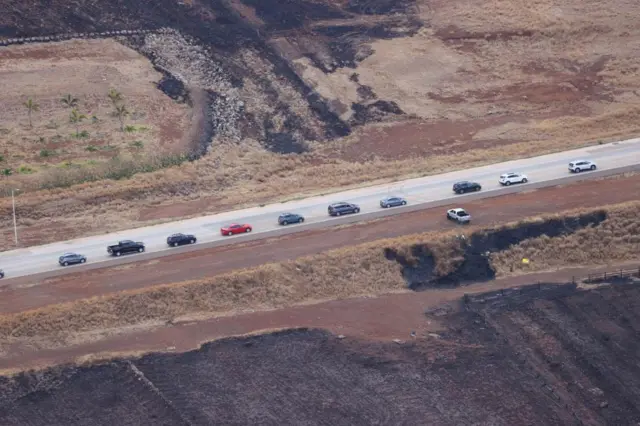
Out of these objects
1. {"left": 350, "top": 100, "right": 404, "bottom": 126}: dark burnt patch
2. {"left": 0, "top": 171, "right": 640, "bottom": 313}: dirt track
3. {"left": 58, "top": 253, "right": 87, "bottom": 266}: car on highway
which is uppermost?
{"left": 350, "top": 100, "right": 404, "bottom": 126}: dark burnt patch

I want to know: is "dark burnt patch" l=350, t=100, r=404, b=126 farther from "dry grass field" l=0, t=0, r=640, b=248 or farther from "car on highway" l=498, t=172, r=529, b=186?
"car on highway" l=498, t=172, r=529, b=186

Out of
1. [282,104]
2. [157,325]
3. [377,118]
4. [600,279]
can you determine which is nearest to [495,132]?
[377,118]

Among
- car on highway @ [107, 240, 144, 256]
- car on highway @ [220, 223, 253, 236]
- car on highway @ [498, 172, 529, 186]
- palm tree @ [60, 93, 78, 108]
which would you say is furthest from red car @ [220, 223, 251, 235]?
palm tree @ [60, 93, 78, 108]

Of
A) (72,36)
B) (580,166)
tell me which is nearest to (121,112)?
(72,36)

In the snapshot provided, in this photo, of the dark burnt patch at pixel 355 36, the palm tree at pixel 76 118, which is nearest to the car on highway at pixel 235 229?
the palm tree at pixel 76 118

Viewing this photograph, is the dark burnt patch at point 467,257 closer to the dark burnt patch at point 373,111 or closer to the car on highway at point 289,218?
the car on highway at point 289,218

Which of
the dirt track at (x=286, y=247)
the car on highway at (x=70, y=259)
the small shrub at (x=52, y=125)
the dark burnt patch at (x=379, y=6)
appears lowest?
the dirt track at (x=286, y=247)

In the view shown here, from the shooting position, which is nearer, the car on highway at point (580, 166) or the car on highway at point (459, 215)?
the car on highway at point (459, 215)
